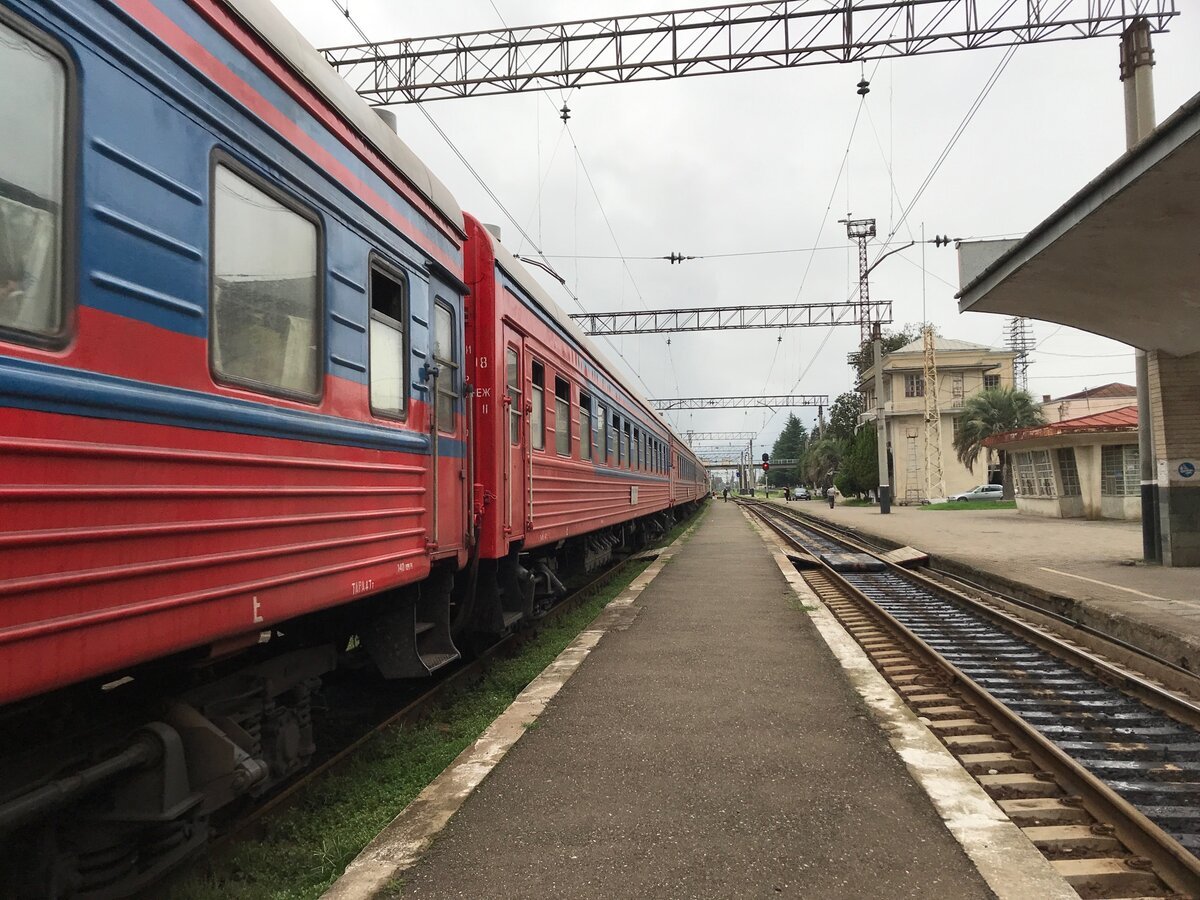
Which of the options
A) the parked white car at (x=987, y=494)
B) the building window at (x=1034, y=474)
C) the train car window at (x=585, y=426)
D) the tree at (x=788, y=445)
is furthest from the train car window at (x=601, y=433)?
the tree at (x=788, y=445)

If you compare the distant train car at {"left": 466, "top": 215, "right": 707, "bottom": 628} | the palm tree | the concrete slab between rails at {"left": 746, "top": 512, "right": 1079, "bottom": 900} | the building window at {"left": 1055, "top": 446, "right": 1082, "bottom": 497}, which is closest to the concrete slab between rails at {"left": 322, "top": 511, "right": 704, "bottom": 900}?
the distant train car at {"left": 466, "top": 215, "right": 707, "bottom": 628}

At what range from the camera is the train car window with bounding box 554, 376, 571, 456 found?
27.1 feet

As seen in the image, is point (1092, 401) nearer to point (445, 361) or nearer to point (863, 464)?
point (863, 464)

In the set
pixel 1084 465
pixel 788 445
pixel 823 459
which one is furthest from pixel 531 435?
pixel 788 445

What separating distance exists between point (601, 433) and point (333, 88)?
7.53 meters

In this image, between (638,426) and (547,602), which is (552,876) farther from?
(638,426)

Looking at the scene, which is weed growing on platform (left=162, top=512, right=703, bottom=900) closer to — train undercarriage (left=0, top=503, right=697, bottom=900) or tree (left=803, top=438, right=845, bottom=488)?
train undercarriage (left=0, top=503, right=697, bottom=900)

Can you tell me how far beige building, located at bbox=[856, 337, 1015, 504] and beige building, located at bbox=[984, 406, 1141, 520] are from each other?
25.2 meters

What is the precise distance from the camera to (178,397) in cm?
257

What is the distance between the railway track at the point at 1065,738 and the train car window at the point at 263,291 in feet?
12.2

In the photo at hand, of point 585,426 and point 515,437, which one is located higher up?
point 585,426

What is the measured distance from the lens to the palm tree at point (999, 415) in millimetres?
43656

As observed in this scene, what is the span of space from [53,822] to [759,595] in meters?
9.09

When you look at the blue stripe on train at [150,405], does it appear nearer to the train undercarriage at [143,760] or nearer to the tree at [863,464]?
the train undercarriage at [143,760]
